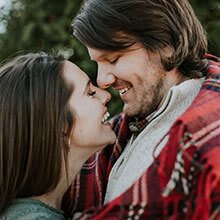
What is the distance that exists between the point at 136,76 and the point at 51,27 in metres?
1.77

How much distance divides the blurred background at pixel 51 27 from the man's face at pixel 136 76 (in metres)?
1.25

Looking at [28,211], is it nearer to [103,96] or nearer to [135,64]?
[103,96]

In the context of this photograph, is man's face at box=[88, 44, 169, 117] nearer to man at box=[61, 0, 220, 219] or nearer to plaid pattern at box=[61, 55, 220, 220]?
man at box=[61, 0, 220, 219]

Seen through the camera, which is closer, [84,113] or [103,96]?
[84,113]

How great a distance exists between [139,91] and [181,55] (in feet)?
0.68

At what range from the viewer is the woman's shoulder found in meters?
1.80

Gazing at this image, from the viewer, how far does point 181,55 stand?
2.18m

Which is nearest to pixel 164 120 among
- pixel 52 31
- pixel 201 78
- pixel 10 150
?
pixel 201 78

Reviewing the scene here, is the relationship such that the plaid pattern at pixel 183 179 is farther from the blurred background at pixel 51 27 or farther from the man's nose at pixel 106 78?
the blurred background at pixel 51 27

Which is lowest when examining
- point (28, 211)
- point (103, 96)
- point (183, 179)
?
point (28, 211)

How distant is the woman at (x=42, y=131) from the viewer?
1858 mm

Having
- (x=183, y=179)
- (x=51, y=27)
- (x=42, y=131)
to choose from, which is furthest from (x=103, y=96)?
(x=51, y=27)

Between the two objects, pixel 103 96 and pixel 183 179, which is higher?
pixel 183 179

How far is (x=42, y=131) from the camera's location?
187 cm
